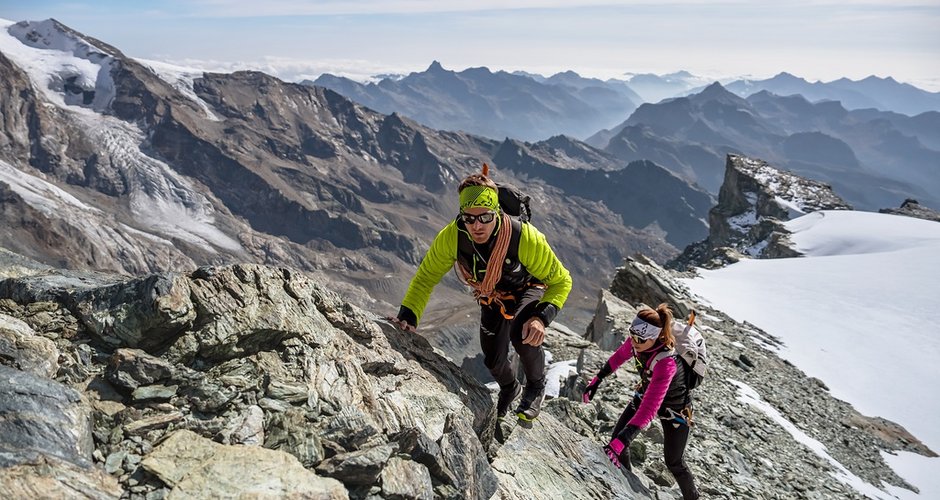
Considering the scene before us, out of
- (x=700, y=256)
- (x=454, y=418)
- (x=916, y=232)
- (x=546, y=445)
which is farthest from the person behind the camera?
(x=700, y=256)

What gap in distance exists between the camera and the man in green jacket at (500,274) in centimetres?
807

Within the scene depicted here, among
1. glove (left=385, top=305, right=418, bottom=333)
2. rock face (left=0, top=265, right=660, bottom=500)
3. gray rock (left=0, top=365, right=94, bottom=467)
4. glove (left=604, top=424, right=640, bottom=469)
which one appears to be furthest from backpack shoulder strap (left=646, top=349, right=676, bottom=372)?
gray rock (left=0, top=365, right=94, bottom=467)

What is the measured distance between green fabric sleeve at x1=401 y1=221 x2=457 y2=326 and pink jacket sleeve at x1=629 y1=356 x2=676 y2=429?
435 centimetres

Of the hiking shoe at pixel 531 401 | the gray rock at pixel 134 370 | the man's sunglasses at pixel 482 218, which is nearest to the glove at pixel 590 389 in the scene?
the hiking shoe at pixel 531 401

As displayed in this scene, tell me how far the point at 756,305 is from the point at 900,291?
1258cm

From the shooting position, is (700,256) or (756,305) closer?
(756,305)

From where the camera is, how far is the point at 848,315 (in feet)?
112

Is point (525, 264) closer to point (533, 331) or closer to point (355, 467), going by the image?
point (533, 331)

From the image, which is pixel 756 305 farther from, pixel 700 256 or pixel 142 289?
pixel 700 256

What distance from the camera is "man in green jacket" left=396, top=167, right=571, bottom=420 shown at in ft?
26.5

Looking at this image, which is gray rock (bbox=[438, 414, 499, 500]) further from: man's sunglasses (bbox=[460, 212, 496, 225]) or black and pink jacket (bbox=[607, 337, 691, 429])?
black and pink jacket (bbox=[607, 337, 691, 429])

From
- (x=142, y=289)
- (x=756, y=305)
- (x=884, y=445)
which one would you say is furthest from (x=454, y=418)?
(x=756, y=305)

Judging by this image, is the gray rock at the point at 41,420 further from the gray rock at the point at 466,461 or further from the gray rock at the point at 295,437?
the gray rock at the point at 466,461

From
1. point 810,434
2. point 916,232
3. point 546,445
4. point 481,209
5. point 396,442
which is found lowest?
point 810,434
